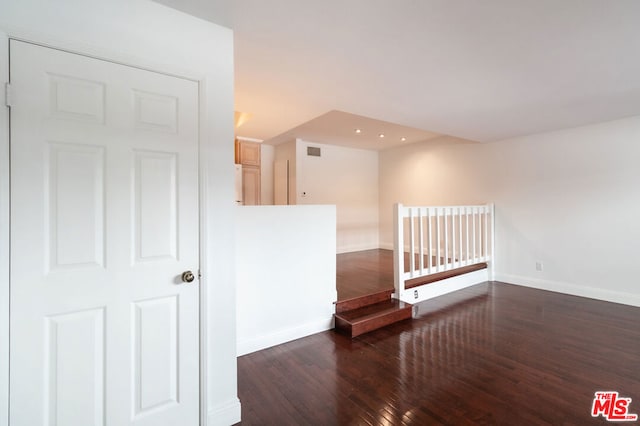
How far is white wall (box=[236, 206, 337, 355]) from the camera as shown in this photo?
2.58 metres

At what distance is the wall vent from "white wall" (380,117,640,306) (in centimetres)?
265

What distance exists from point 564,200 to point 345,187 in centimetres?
393

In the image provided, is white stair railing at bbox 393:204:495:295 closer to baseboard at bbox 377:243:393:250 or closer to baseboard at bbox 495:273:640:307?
baseboard at bbox 495:273:640:307

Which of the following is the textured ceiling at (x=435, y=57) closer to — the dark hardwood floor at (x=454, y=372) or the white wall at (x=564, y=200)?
the white wall at (x=564, y=200)

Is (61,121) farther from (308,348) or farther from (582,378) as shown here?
(582,378)

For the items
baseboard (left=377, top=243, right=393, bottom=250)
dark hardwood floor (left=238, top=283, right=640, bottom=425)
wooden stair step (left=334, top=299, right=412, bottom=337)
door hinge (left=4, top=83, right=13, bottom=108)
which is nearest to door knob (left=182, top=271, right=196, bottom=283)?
dark hardwood floor (left=238, top=283, right=640, bottom=425)

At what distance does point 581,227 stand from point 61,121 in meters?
5.69

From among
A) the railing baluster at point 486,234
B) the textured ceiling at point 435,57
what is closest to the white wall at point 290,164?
the textured ceiling at point 435,57

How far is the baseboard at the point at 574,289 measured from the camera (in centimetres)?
372

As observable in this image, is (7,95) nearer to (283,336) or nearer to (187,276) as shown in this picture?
(187,276)

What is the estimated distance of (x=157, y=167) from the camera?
1.57 metres

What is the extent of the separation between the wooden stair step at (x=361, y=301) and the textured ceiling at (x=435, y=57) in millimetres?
2235

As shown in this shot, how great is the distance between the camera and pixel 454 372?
225 cm

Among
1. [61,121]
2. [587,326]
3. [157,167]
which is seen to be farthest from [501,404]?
[61,121]
